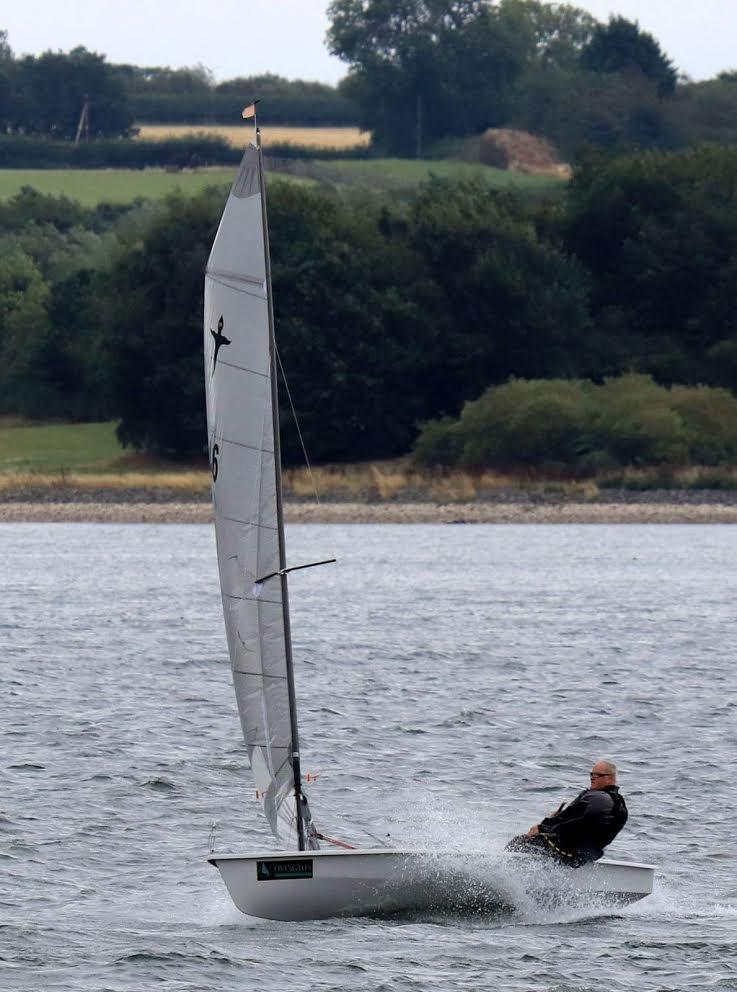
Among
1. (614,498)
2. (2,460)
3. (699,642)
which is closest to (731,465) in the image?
(614,498)

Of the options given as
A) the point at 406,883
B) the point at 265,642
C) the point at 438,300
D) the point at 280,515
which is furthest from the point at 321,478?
the point at 406,883

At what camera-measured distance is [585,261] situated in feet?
362

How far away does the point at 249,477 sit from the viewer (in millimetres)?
21016

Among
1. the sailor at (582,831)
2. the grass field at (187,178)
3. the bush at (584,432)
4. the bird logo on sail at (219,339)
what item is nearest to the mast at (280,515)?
the bird logo on sail at (219,339)

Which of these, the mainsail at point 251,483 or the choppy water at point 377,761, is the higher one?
the mainsail at point 251,483

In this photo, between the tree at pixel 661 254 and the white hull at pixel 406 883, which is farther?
the tree at pixel 661 254

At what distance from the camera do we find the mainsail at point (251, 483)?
20.7m

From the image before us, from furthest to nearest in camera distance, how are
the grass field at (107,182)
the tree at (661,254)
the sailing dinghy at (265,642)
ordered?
the grass field at (107,182) < the tree at (661,254) < the sailing dinghy at (265,642)

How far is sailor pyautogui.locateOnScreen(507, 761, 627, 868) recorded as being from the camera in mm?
20938

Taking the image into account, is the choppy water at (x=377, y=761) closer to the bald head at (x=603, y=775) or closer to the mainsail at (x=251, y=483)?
the bald head at (x=603, y=775)

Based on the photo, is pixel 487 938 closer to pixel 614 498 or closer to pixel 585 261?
pixel 614 498

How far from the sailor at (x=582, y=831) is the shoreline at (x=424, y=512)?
65.5 metres

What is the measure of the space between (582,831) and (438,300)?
8545 centimetres

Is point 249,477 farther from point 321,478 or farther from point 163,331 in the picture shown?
point 163,331
